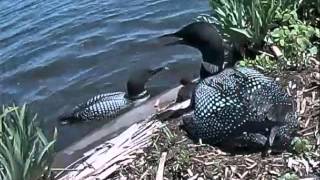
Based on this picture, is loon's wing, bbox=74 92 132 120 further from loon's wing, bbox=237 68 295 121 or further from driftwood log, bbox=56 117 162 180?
loon's wing, bbox=237 68 295 121

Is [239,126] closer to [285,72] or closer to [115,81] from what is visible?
[285,72]

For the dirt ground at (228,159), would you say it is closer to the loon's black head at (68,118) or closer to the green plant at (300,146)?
the green plant at (300,146)

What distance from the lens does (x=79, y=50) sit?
9.12 metres

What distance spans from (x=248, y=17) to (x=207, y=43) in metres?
0.57

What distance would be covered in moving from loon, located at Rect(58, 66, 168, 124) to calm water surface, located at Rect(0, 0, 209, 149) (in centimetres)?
10

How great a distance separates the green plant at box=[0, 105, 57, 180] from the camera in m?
4.14

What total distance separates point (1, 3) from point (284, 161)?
7581 millimetres

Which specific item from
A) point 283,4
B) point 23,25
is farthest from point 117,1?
point 283,4

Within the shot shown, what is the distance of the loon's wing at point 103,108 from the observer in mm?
6801

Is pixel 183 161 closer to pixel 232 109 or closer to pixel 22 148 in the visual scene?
pixel 232 109

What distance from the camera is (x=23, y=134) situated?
4266 mm

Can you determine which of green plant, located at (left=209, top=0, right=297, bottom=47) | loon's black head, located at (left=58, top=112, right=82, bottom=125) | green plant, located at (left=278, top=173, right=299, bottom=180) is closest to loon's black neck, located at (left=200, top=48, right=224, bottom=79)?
green plant, located at (left=209, top=0, right=297, bottom=47)

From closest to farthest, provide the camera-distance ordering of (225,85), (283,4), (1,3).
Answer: (225,85)
(283,4)
(1,3)

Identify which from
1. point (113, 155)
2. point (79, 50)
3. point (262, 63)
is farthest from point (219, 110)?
point (79, 50)
